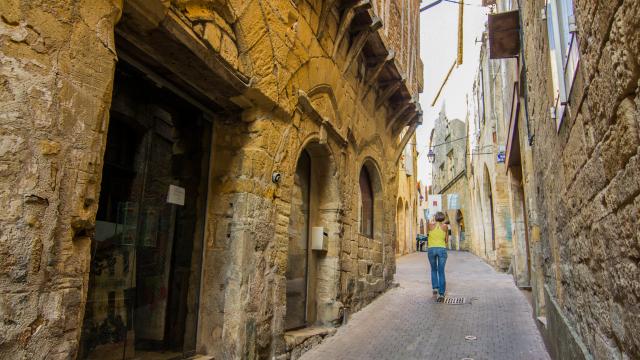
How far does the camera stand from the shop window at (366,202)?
7894mm

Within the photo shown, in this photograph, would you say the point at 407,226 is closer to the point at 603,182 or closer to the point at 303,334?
the point at 303,334

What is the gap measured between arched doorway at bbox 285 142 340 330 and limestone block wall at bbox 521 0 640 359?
290cm

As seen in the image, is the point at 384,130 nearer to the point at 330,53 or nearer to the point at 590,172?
the point at 330,53

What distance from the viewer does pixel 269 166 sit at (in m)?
4.14

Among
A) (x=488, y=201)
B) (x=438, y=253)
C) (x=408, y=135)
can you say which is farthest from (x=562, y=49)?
(x=488, y=201)

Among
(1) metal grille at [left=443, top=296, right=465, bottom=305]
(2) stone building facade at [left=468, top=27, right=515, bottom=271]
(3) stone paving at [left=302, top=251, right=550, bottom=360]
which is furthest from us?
(2) stone building facade at [left=468, top=27, right=515, bottom=271]

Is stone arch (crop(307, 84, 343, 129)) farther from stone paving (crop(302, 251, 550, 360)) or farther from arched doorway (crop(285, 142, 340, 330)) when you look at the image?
stone paving (crop(302, 251, 550, 360))

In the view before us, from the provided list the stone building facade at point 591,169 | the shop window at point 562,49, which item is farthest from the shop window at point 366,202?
A: the shop window at point 562,49

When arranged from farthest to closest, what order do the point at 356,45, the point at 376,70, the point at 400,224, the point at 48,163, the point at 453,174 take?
the point at 453,174
the point at 400,224
the point at 376,70
the point at 356,45
the point at 48,163

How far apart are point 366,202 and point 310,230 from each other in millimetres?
2650

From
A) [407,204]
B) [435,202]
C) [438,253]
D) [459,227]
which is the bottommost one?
[438,253]

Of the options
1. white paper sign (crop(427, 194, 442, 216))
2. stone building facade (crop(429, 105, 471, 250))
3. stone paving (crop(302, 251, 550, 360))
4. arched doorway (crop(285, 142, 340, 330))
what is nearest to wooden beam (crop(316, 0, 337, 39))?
arched doorway (crop(285, 142, 340, 330))

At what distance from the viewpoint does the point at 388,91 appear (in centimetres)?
777

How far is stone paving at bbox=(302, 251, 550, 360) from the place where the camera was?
465 cm
